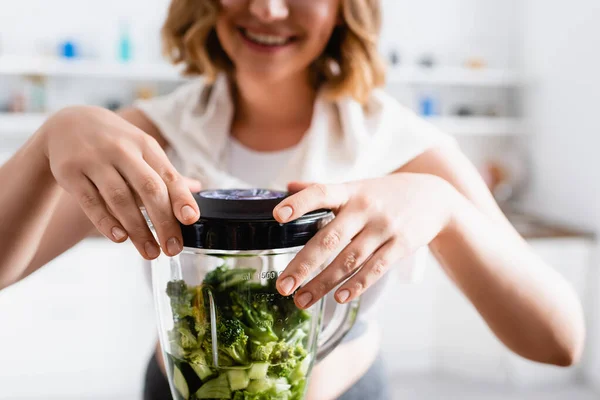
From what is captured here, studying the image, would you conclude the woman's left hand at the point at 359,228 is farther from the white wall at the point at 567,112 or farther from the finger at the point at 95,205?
the white wall at the point at 567,112

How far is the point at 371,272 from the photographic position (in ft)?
1.64

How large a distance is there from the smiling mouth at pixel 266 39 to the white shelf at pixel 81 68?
1.81 m

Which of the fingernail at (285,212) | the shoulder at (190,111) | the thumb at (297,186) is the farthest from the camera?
the shoulder at (190,111)

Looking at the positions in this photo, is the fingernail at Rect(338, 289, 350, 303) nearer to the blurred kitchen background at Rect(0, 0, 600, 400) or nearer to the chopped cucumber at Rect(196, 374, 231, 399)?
the chopped cucumber at Rect(196, 374, 231, 399)

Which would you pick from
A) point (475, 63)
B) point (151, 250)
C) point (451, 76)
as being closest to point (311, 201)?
point (151, 250)

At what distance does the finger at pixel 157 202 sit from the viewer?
44cm

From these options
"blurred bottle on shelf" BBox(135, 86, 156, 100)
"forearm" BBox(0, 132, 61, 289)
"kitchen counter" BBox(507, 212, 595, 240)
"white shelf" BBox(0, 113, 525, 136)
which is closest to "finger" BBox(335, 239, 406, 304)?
"forearm" BBox(0, 132, 61, 289)

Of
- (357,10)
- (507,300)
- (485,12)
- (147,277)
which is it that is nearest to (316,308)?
(507,300)

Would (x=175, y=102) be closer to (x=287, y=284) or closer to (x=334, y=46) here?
(x=334, y=46)

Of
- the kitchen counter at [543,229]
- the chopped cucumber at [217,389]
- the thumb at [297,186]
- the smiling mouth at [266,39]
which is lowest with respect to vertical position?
the kitchen counter at [543,229]

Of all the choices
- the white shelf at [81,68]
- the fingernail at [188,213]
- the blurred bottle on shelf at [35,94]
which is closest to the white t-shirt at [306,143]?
the fingernail at [188,213]

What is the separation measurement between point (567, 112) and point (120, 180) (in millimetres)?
2685

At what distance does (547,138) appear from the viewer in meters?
2.88

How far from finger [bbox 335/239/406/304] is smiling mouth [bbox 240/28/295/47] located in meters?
0.45
